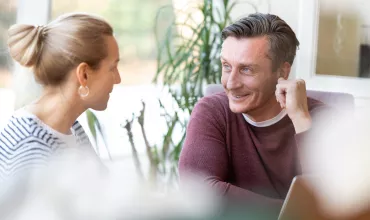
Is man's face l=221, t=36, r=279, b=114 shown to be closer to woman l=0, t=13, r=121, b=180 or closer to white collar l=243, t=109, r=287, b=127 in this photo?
white collar l=243, t=109, r=287, b=127

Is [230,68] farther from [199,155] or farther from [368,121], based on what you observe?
[368,121]

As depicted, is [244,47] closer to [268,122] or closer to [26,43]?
[268,122]

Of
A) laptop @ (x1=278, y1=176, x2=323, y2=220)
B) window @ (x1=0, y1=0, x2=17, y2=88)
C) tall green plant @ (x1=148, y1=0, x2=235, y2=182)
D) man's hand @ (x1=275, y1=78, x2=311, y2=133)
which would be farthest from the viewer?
tall green plant @ (x1=148, y1=0, x2=235, y2=182)

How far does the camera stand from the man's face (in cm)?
75

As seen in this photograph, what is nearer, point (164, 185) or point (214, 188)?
point (164, 185)

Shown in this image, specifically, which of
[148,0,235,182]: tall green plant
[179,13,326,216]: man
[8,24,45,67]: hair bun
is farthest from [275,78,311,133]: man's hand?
[8,24,45,67]: hair bun

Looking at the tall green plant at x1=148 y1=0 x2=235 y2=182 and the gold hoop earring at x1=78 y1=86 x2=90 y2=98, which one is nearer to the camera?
the gold hoop earring at x1=78 y1=86 x2=90 y2=98

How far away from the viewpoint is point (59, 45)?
0.55 meters

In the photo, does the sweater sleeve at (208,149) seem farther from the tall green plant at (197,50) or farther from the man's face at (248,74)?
the tall green plant at (197,50)

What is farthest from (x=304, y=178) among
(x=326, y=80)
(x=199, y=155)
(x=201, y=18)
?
(x=201, y=18)

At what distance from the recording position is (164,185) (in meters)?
0.50

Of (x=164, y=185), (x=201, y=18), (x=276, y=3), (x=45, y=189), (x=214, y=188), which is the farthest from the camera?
(x=201, y=18)

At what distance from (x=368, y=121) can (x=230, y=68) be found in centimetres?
26

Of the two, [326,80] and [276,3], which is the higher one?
[276,3]
